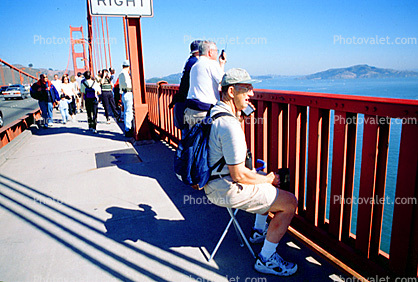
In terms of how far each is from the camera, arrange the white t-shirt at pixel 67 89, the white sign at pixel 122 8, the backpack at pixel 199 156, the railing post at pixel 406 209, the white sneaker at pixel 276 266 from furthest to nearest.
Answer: the white t-shirt at pixel 67 89 → the white sign at pixel 122 8 → the white sneaker at pixel 276 266 → the backpack at pixel 199 156 → the railing post at pixel 406 209

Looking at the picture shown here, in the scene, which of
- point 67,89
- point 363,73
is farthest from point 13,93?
point 363,73

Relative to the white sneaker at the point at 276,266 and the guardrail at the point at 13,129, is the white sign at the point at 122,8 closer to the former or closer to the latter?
the guardrail at the point at 13,129

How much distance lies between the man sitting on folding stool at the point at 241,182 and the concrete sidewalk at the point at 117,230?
7.9 inches

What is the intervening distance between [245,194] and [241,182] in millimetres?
108

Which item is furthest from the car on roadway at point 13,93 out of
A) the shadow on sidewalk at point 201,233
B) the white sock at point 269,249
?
the white sock at point 269,249

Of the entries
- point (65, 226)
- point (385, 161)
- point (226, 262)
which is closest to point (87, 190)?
point (65, 226)

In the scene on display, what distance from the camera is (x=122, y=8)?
5.89 m

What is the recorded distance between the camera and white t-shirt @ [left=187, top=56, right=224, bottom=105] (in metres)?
3.41

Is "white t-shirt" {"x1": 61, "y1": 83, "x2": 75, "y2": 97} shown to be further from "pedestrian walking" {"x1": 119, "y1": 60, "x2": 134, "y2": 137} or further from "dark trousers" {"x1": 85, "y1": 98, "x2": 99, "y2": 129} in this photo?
"pedestrian walking" {"x1": 119, "y1": 60, "x2": 134, "y2": 137}

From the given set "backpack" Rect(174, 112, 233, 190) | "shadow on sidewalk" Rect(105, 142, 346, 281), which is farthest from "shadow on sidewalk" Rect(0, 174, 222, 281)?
"backpack" Rect(174, 112, 233, 190)

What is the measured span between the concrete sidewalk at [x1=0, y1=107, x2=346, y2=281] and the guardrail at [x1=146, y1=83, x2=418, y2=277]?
0.93ft

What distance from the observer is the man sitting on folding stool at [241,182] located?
2061 millimetres

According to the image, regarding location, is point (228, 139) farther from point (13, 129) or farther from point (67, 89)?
point (67, 89)

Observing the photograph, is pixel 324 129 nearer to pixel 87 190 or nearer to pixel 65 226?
pixel 65 226
